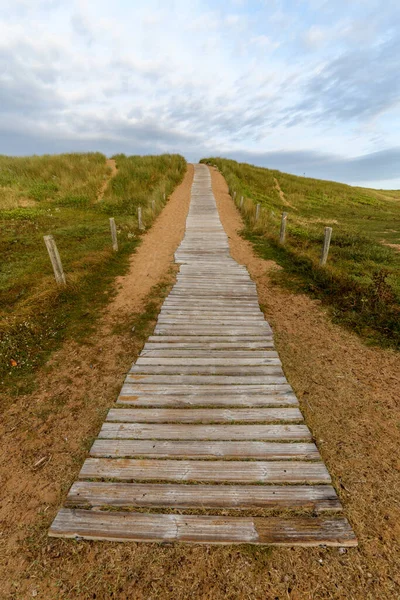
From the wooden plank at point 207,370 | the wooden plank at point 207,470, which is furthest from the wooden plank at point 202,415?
the wooden plank at point 207,370

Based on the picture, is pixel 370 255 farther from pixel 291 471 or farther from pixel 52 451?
pixel 52 451

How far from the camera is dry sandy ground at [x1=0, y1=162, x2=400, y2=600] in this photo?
2.04 meters

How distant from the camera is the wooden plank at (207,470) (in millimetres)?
2686

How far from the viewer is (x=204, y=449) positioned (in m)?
2.96

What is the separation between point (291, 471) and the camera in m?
2.75

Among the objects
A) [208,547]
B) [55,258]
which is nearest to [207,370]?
[208,547]

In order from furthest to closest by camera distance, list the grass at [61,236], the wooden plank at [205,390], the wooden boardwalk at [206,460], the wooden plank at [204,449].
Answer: the grass at [61,236], the wooden plank at [205,390], the wooden plank at [204,449], the wooden boardwalk at [206,460]

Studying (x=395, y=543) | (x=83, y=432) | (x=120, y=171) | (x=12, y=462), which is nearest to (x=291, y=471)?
(x=395, y=543)

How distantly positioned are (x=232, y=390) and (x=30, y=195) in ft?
60.1

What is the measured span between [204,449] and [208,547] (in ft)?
2.71

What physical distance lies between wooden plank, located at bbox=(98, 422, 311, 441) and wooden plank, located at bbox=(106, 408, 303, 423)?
0.08 m

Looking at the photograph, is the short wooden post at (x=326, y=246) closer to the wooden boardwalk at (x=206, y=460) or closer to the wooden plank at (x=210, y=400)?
the wooden boardwalk at (x=206, y=460)

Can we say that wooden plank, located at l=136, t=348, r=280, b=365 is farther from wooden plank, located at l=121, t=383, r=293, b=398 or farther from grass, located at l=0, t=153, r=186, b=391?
grass, located at l=0, t=153, r=186, b=391

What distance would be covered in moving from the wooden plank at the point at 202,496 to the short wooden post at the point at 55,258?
4945mm
